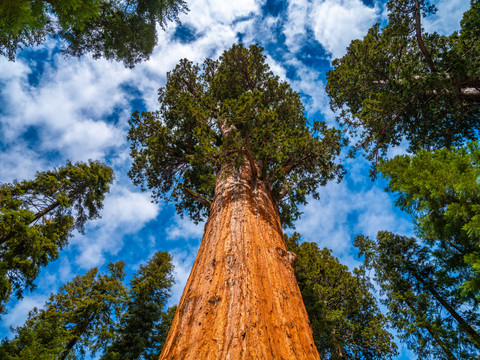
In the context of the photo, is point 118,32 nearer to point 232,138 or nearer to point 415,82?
point 232,138

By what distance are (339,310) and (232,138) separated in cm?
793

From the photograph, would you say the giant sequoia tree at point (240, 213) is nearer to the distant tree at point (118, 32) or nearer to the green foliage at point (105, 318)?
the distant tree at point (118, 32)

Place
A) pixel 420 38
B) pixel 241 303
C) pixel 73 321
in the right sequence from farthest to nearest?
pixel 73 321 → pixel 420 38 → pixel 241 303

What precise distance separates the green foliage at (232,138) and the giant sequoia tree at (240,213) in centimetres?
4

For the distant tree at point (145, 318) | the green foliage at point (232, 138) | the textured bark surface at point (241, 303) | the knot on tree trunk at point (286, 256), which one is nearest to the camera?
the textured bark surface at point (241, 303)

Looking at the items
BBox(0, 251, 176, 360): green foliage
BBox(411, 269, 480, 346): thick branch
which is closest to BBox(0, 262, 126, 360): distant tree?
BBox(0, 251, 176, 360): green foliage

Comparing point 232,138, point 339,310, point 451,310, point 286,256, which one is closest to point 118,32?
point 232,138

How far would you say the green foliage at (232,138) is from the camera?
5073 millimetres

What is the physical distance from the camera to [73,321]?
1142cm

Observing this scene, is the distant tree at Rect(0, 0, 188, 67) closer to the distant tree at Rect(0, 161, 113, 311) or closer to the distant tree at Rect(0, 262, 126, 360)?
the distant tree at Rect(0, 161, 113, 311)

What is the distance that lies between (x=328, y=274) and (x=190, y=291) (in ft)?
32.6

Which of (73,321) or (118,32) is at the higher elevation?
(118,32)

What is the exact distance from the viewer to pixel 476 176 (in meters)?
3.01

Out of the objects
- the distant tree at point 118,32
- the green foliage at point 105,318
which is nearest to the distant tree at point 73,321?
the green foliage at point 105,318
